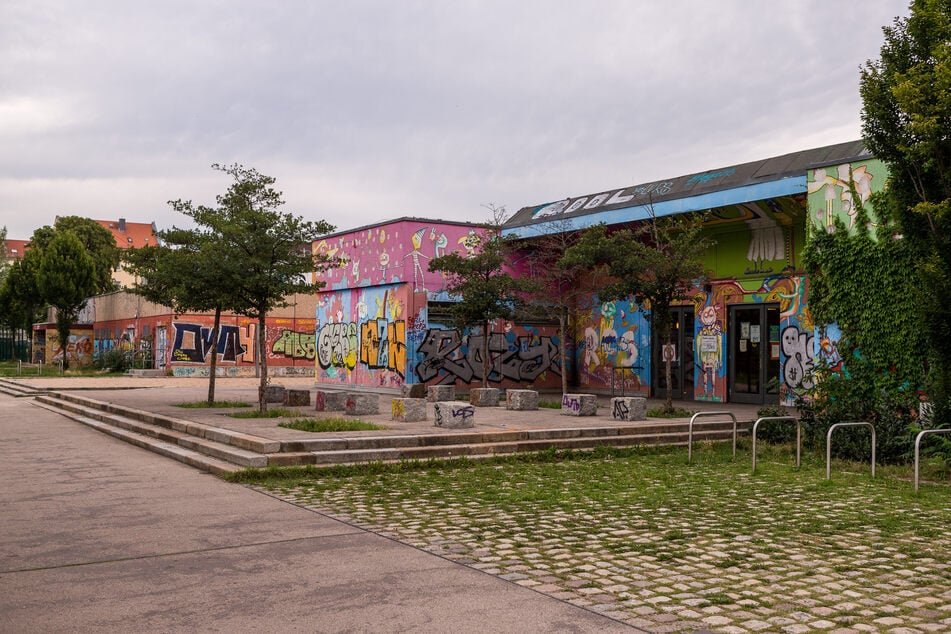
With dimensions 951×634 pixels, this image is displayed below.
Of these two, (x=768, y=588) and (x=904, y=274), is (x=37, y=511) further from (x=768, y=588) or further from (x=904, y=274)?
(x=904, y=274)

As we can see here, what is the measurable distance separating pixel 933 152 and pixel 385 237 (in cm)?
1758

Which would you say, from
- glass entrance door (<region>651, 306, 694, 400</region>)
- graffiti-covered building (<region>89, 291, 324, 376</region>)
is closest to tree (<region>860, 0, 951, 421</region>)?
glass entrance door (<region>651, 306, 694, 400</region>)

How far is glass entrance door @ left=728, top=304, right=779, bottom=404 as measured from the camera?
838 inches

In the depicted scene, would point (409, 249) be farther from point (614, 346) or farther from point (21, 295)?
point (21, 295)

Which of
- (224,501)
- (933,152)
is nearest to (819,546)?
(224,501)

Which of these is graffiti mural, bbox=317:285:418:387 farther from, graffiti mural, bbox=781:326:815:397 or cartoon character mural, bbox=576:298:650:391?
graffiti mural, bbox=781:326:815:397

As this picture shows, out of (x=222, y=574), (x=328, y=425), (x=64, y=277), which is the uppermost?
(x=64, y=277)

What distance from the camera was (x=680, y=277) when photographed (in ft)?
57.8

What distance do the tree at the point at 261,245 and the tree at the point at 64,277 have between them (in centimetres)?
3188

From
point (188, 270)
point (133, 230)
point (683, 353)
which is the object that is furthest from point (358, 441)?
point (133, 230)

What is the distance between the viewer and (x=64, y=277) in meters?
44.7

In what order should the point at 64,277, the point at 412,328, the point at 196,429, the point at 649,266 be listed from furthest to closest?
the point at 64,277
the point at 412,328
the point at 649,266
the point at 196,429

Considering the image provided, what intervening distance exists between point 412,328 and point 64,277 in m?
28.5

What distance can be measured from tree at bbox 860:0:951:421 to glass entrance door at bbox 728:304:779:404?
338 inches
